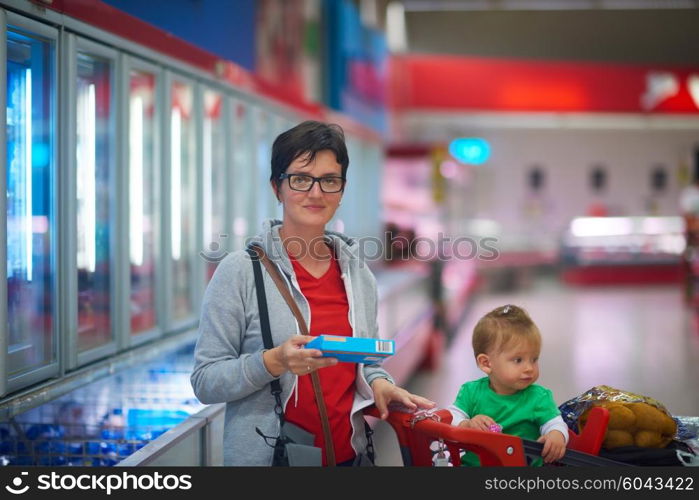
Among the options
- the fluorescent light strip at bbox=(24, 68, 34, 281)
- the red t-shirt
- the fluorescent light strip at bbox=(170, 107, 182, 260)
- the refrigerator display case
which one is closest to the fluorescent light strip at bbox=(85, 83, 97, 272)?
the fluorescent light strip at bbox=(24, 68, 34, 281)

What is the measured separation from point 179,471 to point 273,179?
2.33 feet

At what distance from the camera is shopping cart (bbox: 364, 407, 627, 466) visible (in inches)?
78.1

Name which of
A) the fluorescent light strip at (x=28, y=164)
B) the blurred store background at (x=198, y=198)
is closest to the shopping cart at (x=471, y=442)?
the blurred store background at (x=198, y=198)

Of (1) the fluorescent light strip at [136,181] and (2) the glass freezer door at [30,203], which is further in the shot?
(1) the fluorescent light strip at [136,181]

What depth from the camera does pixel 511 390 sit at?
2.18 meters

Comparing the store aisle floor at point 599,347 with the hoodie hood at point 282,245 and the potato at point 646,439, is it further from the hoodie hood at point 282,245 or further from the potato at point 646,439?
the hoodie hood at point 282,245

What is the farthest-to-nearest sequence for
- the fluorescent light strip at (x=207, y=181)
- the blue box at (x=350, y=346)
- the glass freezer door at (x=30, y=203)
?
1. the fluorescent light strip at (x=207, y=181)
2. the glass freezer door at (x=30, y=203)
3. the blue box at (x=350, y=346)

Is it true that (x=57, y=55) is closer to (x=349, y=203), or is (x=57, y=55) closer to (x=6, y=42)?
(x=6, y=42)

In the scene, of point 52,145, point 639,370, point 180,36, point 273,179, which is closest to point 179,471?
point 273,179

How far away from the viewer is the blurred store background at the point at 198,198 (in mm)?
3248

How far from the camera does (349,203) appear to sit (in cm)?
1083

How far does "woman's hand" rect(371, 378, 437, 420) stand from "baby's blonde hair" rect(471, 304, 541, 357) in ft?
0.71

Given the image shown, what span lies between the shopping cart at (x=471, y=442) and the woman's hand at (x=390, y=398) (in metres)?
0.03

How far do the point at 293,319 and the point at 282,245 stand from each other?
0.18 m
